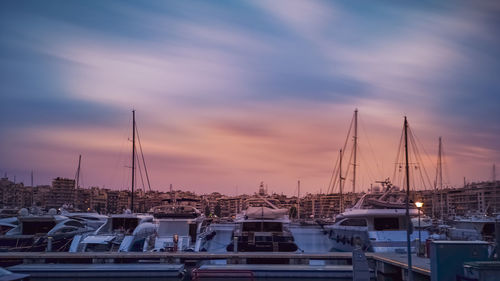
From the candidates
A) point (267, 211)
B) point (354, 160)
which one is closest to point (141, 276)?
point (267, 211)

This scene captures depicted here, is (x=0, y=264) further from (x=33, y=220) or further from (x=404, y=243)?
(x=404, y=243)

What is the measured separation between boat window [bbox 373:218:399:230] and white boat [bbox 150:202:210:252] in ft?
37.4

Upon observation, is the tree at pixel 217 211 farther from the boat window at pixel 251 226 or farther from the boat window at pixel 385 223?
the boat window at pixel 385 223

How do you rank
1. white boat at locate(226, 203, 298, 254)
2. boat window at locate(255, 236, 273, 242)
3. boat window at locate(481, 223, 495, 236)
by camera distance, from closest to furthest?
white boat at locate(226, 203, 298, 254)
boat window at locate(255, 236, 273, 242)
boat window at locate(481, 223, 495, 236)

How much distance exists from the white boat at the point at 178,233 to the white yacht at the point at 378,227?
32.8 feet

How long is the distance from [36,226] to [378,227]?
→ 2475 centimetres

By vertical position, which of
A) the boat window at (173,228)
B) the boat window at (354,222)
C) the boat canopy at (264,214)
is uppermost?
the boat canopy at (264,214)

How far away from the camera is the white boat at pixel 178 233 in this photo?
94.3 ft

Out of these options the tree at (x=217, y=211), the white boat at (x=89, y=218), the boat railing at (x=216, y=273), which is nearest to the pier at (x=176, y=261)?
the boat railing at (x=216, y=273)

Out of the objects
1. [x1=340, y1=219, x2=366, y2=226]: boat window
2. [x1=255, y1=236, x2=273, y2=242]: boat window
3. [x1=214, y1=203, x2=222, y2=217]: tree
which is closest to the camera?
[x1=255, y1=236, x2=273, y2=242]: boat window

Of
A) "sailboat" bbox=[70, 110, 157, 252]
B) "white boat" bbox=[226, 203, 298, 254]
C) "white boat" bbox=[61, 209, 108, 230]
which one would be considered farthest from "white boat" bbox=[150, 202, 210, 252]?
"white boat" bbox=[61, 209, 108, 230]

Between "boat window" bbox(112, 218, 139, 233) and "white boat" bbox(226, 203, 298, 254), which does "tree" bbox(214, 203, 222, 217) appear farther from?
"white boat" bbox(226, 203, 298, 254)

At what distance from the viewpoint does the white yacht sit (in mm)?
29908

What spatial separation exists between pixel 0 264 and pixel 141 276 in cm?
995
